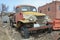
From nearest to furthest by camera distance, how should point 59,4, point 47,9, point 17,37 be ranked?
1. point 17,37
2. point 59,4
3. point 47,9

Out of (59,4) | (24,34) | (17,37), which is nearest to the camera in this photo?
(24,34)

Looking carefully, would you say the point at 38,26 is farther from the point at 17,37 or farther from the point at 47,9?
the point at 47,9

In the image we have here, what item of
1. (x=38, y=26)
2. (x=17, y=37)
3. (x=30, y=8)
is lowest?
(x=17, y=37)

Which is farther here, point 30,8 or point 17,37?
point 30,8

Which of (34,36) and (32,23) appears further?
(34,36)

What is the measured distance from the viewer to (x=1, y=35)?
1236 cm

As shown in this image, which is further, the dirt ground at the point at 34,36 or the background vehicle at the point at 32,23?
the dirt ground at the point at 34,36

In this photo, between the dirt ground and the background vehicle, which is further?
the dirt ground

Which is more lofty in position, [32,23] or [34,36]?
[32,23]

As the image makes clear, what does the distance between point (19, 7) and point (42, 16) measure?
2.31 m

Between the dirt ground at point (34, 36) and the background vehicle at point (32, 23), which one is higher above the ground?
the background vehicle at point (32, 23)

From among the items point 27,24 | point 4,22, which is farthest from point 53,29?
point 4,22

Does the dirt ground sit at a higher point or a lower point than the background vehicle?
lower

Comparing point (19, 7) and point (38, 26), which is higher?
point (19, 7)
